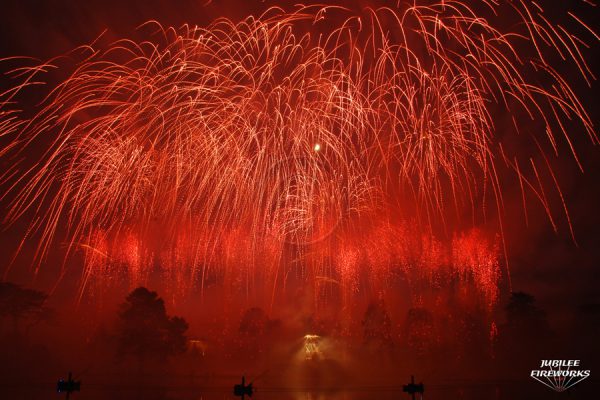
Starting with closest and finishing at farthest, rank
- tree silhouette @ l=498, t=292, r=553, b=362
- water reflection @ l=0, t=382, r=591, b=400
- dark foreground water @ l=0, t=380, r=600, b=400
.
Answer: water reflection @ l=0, t=382, r=591, b=400 → dark foreground water @ l=0, t=380, r=600, b=400 → tree silhouette @ l=498, t=292, r=553, b=362

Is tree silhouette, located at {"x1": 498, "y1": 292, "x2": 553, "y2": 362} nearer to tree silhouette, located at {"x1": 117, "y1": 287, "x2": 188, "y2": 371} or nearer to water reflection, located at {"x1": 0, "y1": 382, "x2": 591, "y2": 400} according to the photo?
water reflection, located at {"x1": 0, "y1": 382, "x2": 591, "y2": 400}

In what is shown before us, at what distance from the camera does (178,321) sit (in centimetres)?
7425

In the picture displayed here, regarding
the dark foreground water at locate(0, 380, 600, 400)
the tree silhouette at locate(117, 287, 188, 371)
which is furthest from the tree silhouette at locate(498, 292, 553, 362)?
the tree silhouette at locate(117, 287, 188, 371)

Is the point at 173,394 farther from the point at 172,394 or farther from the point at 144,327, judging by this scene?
the point at 144,327

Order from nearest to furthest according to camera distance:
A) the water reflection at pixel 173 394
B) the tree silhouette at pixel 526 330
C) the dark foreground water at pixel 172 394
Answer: the water reflection at pixel 173 394, the dark foreground water at pixel 172 394, the tree silhouette at pixel 526 330

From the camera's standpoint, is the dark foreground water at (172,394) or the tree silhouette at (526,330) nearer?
the dark foreground water at (172,394)

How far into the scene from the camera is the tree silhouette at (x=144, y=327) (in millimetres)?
68875

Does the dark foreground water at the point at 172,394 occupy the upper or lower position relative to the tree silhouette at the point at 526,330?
lower

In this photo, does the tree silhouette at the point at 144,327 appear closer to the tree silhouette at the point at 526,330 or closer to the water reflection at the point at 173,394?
the water reflection at the point at 173,394

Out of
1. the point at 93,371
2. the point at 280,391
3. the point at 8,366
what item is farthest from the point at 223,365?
the point at 8,366

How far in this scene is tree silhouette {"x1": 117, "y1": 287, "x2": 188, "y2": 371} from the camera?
68875mm

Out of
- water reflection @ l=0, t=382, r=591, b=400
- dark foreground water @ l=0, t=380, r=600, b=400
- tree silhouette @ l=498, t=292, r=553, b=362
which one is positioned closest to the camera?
water reflection @ l=0, t=382, r=591, b=400

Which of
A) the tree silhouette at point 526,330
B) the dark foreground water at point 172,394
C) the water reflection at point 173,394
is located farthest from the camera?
the tree silhouette at point 526,330

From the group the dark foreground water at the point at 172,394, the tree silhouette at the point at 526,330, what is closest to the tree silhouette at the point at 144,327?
the dark foreground water at the point at 172,394
